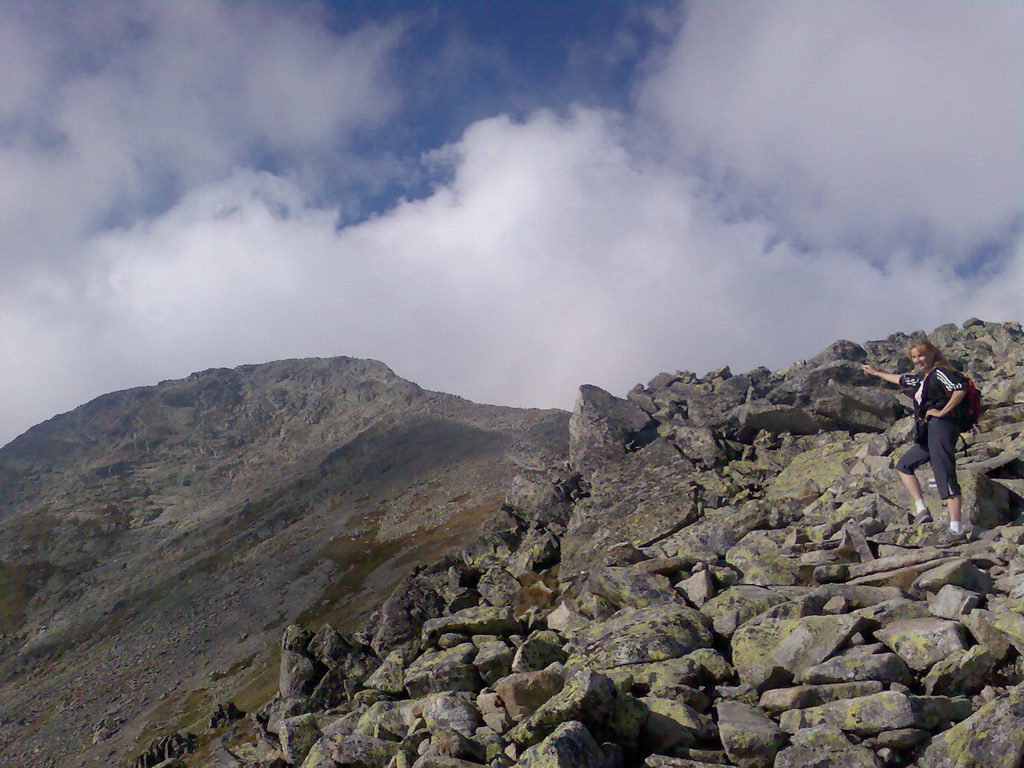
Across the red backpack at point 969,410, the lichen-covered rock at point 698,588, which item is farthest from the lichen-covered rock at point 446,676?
the red backpack at point 969,410

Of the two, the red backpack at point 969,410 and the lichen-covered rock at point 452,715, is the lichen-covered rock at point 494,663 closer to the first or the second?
the lichen-covered rock at point 452,715

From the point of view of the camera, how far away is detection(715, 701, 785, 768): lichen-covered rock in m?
8.52

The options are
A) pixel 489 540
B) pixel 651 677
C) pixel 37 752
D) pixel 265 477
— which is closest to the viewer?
pixel 651 677

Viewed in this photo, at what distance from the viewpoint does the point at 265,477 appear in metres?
174

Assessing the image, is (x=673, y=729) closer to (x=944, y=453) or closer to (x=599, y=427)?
(x=944, y=453)

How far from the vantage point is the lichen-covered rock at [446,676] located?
14.0 meters

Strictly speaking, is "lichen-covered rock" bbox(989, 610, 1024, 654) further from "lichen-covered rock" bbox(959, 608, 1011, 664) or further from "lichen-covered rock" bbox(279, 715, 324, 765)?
"lichen-covered rock" bbox(279, 715, 324, 765)

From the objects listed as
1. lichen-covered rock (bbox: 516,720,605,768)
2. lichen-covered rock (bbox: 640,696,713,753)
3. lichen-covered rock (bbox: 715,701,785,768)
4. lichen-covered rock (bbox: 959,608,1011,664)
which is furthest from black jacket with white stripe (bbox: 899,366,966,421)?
lichen-covered rock (bbox: 516,720,605,768)

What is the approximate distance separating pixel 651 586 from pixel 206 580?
96.8 metres

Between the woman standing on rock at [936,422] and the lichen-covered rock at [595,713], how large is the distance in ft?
27.8

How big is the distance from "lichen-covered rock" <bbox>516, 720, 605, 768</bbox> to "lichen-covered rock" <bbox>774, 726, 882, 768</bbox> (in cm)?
243

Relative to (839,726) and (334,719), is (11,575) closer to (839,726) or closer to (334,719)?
(334,719)

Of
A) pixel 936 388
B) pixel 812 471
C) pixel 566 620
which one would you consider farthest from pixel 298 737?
pixel 812 471

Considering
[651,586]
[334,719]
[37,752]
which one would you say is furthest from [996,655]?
[37,752]
